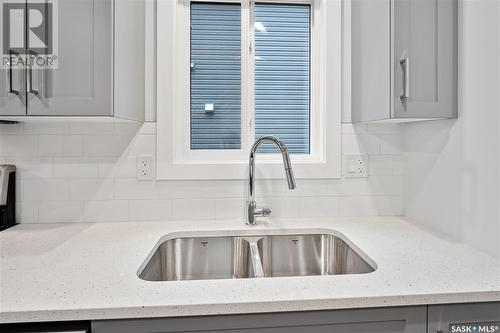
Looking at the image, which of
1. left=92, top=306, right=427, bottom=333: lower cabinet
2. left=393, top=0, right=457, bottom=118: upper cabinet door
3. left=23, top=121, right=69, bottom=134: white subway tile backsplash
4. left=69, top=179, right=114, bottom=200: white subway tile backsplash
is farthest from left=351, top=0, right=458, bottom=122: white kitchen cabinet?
left=23, top=121, right=69, bottom=134: white subway tile backsplash

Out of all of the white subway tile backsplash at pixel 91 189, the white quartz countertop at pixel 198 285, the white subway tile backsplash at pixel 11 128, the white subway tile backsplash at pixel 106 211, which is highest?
the white subway tile backsplash at pixel 11 128

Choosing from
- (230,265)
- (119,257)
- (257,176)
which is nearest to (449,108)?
(257,176)

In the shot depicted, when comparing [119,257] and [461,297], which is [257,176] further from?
[461,297]

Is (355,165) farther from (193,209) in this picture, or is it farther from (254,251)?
(193,209)

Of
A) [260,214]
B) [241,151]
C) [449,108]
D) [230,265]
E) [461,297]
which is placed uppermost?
[449,108]

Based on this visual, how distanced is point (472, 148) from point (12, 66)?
1.61 meters

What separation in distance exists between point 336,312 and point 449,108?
0.92 meters

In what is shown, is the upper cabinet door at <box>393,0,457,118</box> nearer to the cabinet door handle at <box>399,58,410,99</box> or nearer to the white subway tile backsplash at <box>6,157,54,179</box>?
the cabinet door handle at <box>399,58,410,99</box>

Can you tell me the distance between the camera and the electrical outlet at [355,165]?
1.77 metres

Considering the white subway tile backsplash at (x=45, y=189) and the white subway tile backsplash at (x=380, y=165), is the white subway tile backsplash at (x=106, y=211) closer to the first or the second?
the white subway tile backsplash at (x=45, y=189)

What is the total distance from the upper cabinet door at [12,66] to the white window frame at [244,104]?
58cm

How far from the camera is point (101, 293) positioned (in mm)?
907

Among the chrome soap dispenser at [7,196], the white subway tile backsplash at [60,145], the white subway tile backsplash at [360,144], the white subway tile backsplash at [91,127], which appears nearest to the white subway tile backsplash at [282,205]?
the white subway tile backsplash at [360,144]

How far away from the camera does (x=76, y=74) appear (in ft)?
4.02
